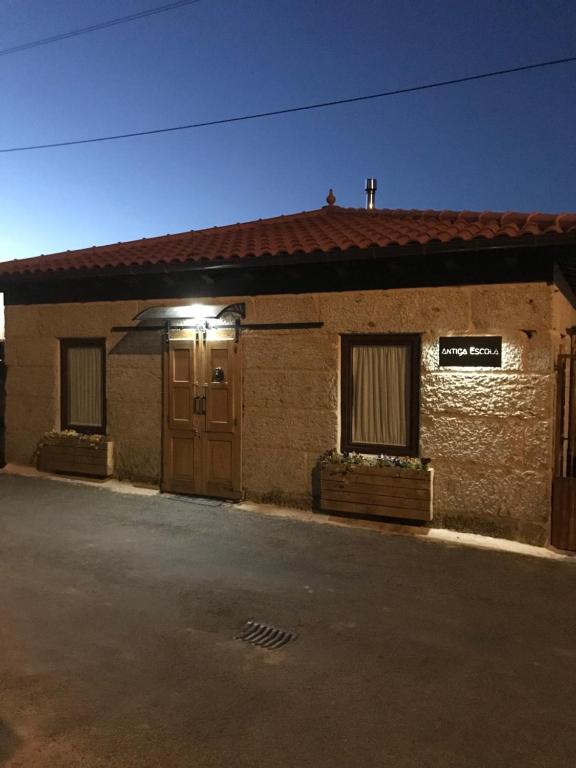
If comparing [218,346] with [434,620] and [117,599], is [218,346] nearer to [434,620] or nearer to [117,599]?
[117,599]

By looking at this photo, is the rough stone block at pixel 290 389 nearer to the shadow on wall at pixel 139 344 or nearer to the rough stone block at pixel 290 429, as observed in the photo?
the rough stone block at pixel 290 429

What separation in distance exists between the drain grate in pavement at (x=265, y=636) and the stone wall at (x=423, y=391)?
331cm

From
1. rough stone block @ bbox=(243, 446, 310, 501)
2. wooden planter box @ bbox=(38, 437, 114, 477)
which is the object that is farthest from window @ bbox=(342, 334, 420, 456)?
wooden planter box @ bbox=(38, 437, 114, 477)

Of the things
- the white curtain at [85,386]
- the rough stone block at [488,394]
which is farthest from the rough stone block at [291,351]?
the white curtain at [85,386]

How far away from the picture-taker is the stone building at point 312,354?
6.78 m

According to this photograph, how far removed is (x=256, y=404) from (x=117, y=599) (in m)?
3.81

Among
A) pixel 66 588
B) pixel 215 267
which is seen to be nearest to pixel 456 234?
pixel 215 267

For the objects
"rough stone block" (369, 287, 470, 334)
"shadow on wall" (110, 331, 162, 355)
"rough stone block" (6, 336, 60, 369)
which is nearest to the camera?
"rough stone block" (369, 287, 470, 334)

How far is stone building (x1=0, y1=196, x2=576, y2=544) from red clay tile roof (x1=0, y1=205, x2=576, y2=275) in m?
0.05

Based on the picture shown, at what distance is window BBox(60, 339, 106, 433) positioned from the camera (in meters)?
9.88

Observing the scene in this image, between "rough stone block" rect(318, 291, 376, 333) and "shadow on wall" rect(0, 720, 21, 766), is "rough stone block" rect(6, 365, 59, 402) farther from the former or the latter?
"shadow on wall" rect(0, 720, 21, 766)

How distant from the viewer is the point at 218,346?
8594mm

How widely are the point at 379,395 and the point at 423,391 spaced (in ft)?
2.05

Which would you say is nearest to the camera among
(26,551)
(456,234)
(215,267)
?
(26,551)
